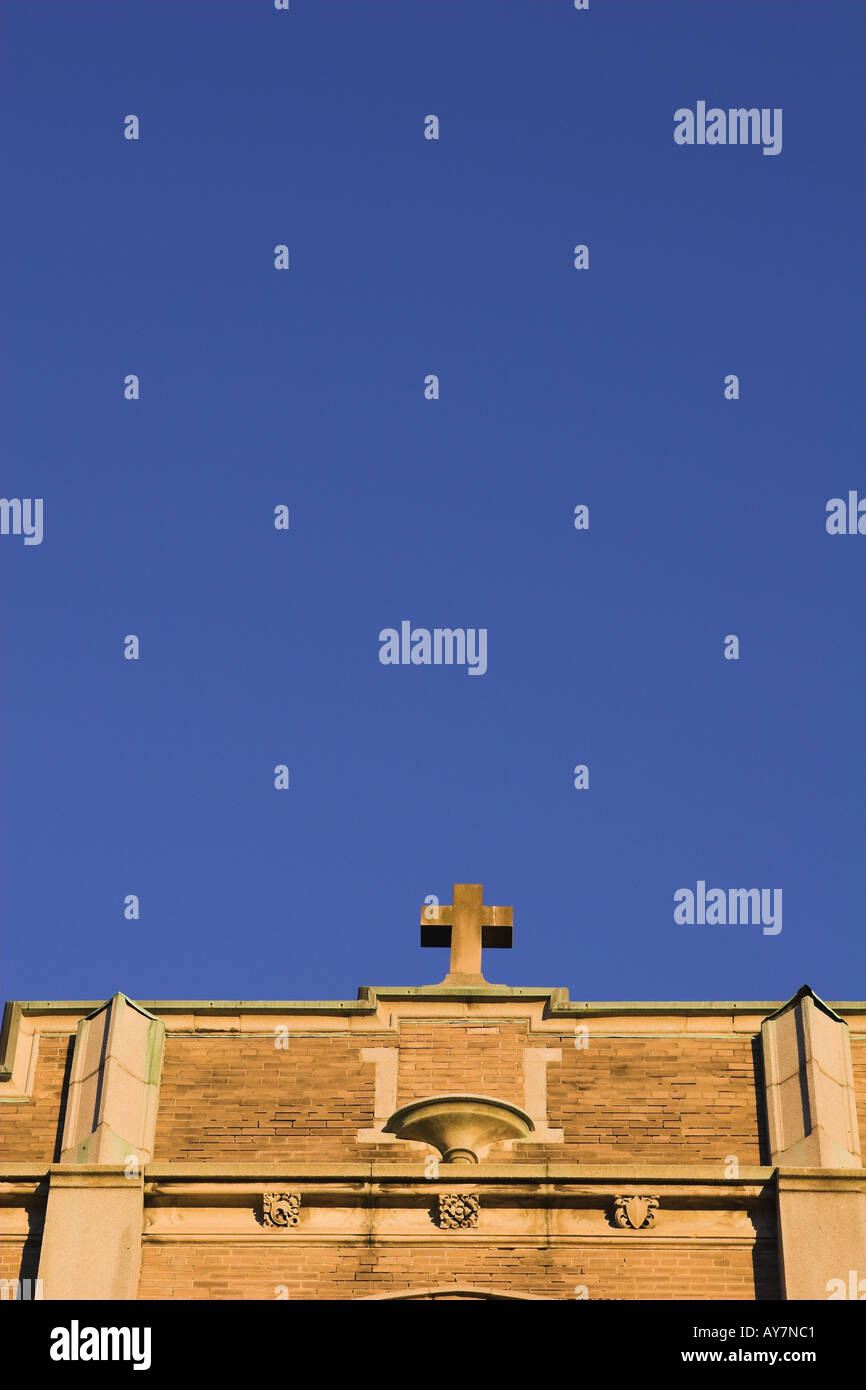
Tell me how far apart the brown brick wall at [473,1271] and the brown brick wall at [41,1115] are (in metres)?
1.62

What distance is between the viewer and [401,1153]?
68.9ft

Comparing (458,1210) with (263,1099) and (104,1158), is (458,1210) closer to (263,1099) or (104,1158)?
(263,1099)

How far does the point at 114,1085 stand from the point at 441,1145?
2.72 m

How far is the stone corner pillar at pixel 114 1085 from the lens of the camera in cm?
2081

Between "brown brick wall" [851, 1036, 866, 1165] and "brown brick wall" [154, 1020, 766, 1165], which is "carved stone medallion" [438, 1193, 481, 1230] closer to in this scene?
"brown brick wall" [154, 1020, 766, 1165]

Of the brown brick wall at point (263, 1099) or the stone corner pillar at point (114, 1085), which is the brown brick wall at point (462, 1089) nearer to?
the brown brick wall at point (263, 1099)

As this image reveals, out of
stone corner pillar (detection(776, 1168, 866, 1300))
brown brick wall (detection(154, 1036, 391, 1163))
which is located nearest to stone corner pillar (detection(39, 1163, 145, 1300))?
brown brick wall (detection(154, 1036, 391, 1163))

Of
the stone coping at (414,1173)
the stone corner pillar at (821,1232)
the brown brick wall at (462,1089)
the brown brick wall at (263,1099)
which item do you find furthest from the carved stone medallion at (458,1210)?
the stone corner pillar at (821,1232)

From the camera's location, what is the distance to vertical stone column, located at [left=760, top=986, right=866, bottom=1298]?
1959 cm
